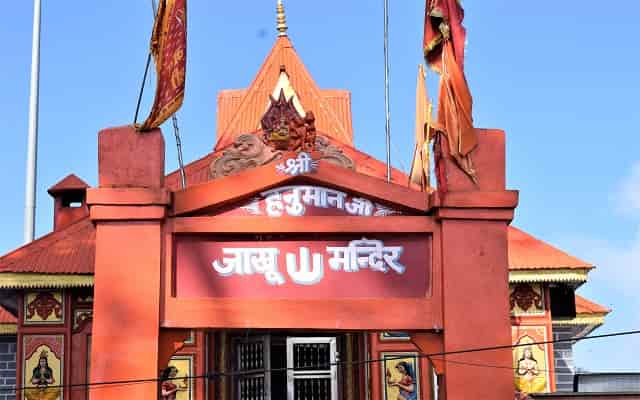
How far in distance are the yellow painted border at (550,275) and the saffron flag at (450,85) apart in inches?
164

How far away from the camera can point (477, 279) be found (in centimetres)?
1204

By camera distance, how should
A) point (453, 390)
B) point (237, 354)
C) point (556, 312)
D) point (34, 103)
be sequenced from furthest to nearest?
point (34, 103)
point (556, 312)
point (237, 354)
point (453, 390)

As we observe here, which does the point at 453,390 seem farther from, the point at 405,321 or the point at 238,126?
the point at 238,126

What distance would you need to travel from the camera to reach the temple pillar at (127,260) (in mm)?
11750

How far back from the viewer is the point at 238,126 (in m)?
19.7

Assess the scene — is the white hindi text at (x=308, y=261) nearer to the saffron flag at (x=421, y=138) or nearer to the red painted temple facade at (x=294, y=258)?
the red painted temple facade at (x=294, y=258)

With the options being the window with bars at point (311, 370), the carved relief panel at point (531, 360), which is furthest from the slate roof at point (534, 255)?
the window with bars at point (311, 370)

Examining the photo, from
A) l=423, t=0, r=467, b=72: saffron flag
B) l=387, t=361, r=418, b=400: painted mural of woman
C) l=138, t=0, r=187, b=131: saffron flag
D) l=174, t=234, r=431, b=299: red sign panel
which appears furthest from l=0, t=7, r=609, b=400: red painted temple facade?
l=387, t=361, r=418, b=400: painted mural of woman

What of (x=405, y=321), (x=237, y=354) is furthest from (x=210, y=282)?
(x=237, y=354)

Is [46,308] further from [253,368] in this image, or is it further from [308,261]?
[308,261]

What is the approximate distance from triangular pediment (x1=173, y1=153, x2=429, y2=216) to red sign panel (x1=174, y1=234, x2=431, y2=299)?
358 mm

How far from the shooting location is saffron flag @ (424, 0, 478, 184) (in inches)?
485

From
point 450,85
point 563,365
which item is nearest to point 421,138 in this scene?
point 450,85

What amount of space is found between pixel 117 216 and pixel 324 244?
2411 mm
